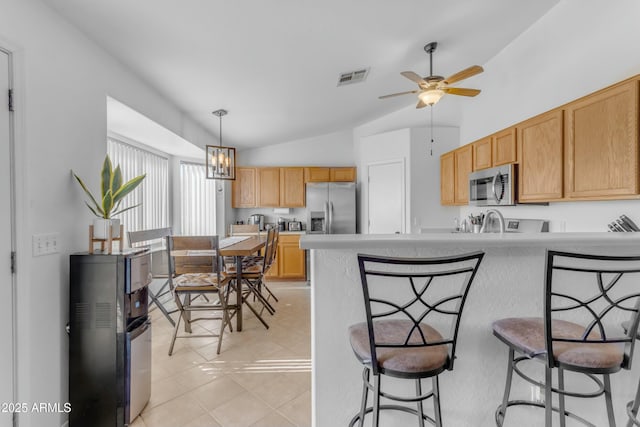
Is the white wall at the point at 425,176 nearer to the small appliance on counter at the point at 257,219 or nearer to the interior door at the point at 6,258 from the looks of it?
the small appliance on counter at the point at 257,219

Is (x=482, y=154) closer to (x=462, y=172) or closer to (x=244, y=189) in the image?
(x=462, y=172)

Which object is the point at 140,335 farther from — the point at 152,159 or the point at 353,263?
the point at 152,159

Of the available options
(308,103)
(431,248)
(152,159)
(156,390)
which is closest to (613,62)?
(431,248)

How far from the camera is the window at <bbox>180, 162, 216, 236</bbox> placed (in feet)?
14.9

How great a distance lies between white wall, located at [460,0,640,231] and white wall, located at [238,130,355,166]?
2.71 meters

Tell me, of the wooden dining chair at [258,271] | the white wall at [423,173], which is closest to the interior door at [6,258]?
the wooden dining chair at [258,271]

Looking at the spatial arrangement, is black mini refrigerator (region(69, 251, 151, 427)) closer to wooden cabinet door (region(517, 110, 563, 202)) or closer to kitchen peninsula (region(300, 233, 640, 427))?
kitchen peninsula (region(300, 233, 640, 427))

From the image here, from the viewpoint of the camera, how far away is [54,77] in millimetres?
1631

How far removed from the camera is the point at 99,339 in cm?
165

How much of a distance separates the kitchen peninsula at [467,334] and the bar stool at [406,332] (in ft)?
0.32

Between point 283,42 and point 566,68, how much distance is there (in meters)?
2.38

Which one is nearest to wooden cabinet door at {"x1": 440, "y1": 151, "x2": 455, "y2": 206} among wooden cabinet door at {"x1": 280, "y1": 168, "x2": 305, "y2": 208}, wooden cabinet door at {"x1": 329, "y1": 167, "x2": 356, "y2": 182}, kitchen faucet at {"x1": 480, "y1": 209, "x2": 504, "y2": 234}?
wooden cabinet door at {"x1": 329, "y1": 167, "x2": 356, "y2": 182}

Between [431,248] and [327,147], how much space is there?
4.63m

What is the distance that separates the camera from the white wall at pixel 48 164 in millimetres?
1449
